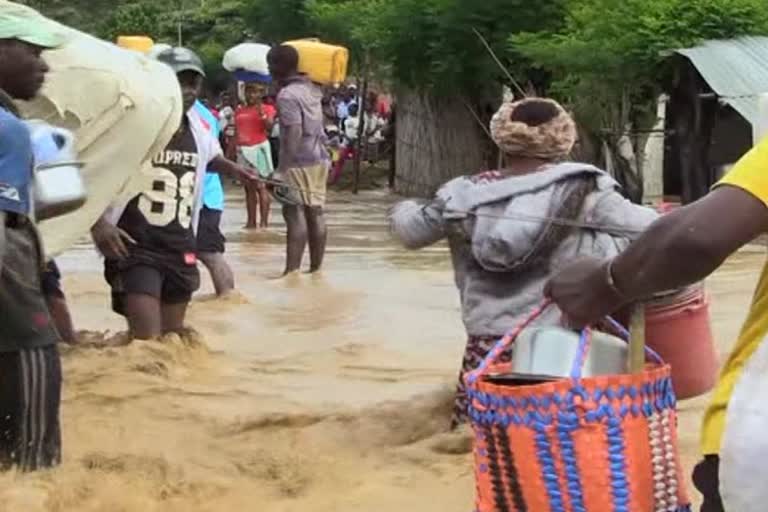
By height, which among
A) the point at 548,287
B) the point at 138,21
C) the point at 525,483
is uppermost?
the point at 548,287

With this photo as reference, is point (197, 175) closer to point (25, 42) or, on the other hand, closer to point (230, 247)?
point (25, 42)

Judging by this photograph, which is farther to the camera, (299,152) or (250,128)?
(250,128)

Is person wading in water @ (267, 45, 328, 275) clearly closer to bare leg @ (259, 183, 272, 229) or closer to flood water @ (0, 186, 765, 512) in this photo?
flood water @ (0, 186, 765, 512)

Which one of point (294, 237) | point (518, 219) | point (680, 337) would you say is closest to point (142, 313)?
point (518, 219)

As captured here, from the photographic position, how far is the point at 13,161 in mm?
4051

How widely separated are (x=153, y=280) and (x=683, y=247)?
470 centimetres

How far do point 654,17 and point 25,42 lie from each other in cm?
1073

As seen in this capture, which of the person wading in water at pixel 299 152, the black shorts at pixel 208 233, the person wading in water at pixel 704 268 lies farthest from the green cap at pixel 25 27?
the person wading in water at pixel 299 152

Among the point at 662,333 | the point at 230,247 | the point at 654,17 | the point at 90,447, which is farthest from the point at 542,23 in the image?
the point at 662,333

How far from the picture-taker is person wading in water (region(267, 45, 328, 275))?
10.1m

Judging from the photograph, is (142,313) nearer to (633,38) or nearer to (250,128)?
(250,128)

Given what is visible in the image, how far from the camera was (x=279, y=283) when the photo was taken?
10164mm

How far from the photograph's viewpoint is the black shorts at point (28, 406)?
4.45m

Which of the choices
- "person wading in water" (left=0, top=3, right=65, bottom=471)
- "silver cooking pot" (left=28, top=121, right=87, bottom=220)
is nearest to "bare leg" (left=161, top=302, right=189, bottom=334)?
"person wading in water" (left=0, top=3, right=65, bottom=471)
